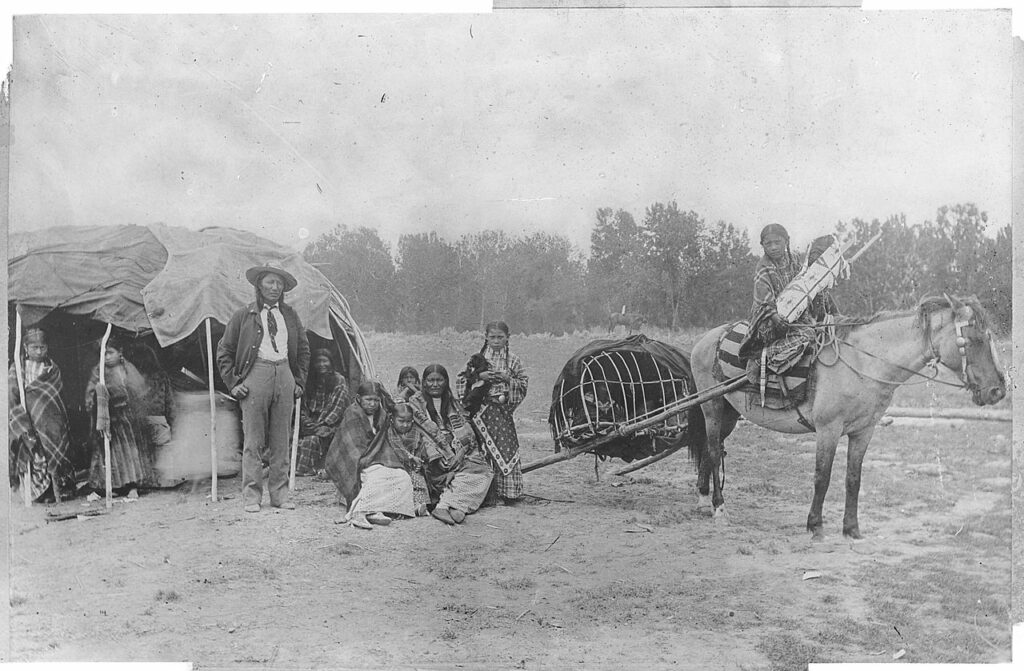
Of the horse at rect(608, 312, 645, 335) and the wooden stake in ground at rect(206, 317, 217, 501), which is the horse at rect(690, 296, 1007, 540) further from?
the wooden stake in ground at rect(206, 317, 217, 501)

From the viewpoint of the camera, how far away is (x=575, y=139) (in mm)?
5320

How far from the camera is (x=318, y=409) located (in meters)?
5.49

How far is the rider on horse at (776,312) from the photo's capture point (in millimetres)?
5219

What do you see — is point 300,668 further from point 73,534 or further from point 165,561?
point 73,534

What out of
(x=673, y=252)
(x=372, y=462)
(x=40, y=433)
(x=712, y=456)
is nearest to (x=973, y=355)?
(x=712, y=456)

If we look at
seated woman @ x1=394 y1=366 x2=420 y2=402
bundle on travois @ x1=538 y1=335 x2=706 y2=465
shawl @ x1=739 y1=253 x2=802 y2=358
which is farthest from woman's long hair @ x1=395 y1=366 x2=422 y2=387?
shawl @ x1=739 y1=253 x2=802 y2=358

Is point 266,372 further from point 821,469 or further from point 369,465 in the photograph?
point 821,469

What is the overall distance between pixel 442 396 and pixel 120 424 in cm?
209

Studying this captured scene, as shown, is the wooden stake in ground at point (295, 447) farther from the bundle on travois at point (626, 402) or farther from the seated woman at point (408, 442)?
the bundle on travois at point (626, 402)

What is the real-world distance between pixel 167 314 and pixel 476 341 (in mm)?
1965

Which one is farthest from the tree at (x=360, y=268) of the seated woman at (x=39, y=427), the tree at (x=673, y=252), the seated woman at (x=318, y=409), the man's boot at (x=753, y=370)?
the man's boot at (x=753, y=370)

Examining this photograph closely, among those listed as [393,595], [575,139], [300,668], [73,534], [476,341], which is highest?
[575,139]

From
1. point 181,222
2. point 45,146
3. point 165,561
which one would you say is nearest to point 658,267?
point 181,222

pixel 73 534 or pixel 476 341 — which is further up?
pixel 476 341
